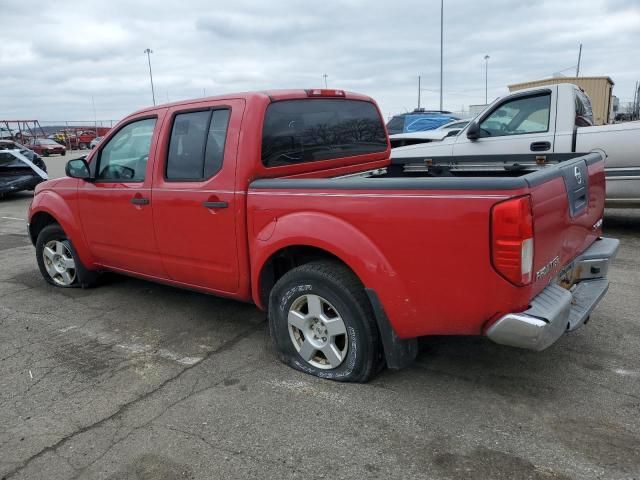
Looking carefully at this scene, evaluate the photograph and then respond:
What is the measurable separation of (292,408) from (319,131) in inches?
80.0

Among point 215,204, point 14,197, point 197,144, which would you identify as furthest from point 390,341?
point 14,197

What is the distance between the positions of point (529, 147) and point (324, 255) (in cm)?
462

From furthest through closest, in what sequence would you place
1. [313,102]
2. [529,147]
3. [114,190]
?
[529,147]
[114,190]
[313,102]

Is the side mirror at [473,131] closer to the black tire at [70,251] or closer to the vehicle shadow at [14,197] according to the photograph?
the black tire at [70,251]

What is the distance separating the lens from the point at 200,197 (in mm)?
3771

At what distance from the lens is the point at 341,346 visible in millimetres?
3322

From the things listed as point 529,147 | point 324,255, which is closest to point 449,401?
point 324,255

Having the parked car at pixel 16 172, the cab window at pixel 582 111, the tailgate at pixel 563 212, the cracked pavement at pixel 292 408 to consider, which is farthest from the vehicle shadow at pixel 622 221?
the parked car at pixel 16 172

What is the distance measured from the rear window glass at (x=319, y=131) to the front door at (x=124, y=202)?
1075 mm

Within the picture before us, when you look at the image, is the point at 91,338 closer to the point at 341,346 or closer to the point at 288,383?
the point at 288,383

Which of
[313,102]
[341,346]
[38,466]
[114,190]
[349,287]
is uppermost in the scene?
[313,102]

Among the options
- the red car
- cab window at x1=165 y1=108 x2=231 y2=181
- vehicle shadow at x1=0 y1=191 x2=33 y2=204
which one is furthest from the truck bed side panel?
the red car

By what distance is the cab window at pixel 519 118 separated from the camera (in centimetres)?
691

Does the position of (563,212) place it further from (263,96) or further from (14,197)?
(14,197)
